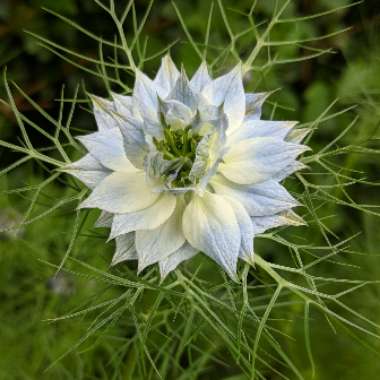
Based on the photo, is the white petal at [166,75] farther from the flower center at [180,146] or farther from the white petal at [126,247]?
the white petal at [126,247]

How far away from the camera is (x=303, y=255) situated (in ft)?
6.14

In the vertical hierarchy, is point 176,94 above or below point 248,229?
above

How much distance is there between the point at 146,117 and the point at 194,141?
0.08m

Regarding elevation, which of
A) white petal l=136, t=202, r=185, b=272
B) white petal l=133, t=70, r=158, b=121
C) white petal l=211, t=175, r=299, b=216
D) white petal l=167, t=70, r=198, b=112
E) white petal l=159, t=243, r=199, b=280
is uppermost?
white petal l=167, t=70, r=198, b=112

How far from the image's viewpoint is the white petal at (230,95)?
3.75 feet

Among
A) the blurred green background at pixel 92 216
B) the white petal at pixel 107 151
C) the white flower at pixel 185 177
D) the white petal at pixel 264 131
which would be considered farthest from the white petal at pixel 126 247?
the blurred green background at pixel 92 216

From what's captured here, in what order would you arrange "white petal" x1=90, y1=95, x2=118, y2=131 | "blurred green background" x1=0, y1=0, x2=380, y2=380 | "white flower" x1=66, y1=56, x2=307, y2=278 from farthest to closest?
"blurred green background" x1=0, y1=0, x2=380, y2=380, "white petal" x1=90, y1=95, x2=118, y2=131, "white flower" x1=66, y1=56, x2=307, y2=278

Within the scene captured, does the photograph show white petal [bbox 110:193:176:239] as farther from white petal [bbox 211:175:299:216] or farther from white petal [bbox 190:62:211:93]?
white petal [bbox 190:62:211:93]

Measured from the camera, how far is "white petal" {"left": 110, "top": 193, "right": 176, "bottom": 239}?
1060 millimetres

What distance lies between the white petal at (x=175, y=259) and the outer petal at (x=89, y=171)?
0.52 ft

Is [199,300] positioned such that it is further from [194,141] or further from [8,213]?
[8,213]

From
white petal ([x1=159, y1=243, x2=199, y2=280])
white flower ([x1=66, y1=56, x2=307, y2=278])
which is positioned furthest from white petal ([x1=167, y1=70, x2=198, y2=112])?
white petal ([x1=159, y1=243, x2=199, y2=280])

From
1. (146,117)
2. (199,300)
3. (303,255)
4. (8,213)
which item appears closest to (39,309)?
(8,213)

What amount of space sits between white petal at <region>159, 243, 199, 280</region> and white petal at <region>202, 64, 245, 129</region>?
0.20 meters
